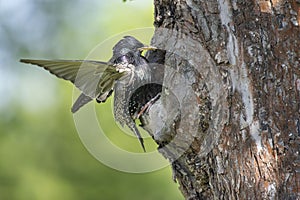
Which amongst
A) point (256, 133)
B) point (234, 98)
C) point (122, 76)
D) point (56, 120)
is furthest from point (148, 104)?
point (56, 120)

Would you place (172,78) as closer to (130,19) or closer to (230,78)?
(230,78)

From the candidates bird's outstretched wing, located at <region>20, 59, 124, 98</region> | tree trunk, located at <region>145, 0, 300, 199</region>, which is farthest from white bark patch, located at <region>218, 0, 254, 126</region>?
bird's outstretched wing, located at <region>20, 59, 124, 98</region>

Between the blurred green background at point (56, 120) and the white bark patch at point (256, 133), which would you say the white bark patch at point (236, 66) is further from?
the blurred green background at point (56, 120)

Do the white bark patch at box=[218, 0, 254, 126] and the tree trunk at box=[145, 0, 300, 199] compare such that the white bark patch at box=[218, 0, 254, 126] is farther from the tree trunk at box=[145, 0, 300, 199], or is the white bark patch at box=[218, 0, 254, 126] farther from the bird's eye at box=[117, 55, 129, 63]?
the bird's eye at box=[117, 55, 129, 63]

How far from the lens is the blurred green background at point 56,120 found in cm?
981

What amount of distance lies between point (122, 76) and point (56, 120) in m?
6.47

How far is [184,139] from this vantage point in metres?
3.67

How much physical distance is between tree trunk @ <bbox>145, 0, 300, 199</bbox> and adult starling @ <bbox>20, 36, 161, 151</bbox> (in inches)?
12.5

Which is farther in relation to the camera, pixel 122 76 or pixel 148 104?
pixel 122 76

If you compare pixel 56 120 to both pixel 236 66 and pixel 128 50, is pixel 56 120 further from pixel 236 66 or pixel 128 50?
pixel 236 66

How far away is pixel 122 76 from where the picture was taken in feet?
13.5

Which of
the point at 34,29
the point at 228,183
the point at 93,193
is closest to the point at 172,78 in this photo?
the point at 228,183

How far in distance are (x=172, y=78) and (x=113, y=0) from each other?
24.9 ft

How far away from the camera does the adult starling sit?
4020 millimetres
